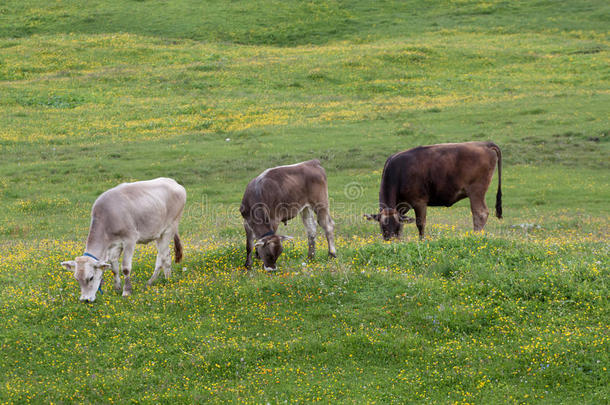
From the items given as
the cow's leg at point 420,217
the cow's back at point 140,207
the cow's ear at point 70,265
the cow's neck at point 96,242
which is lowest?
the cow's leg at point 420,217

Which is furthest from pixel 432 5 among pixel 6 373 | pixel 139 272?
pixel 6 373

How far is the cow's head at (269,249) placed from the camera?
44.8 ft

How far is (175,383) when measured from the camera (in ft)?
33.8

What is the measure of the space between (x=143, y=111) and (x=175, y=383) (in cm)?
3183

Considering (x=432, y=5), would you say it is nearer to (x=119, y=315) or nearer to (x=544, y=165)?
(x=544, y=165)

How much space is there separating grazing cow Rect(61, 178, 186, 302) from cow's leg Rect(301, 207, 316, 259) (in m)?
3.14

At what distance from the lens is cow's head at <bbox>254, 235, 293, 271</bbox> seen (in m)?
13.6

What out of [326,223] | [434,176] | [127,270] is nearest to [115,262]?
[127,270]

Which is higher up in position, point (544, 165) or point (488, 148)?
point (488, 148)

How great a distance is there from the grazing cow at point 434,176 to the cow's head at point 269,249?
4.73 m

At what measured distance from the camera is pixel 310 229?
15289 millimetres

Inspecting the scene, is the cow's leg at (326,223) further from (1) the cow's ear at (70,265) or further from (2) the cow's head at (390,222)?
(1) the cow's ear at (70,265)

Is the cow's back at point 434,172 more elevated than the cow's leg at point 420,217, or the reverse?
the cow's back at point 434,172

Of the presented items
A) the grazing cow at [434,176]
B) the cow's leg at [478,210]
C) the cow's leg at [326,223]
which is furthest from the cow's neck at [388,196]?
the cow's leg at [326,223]
